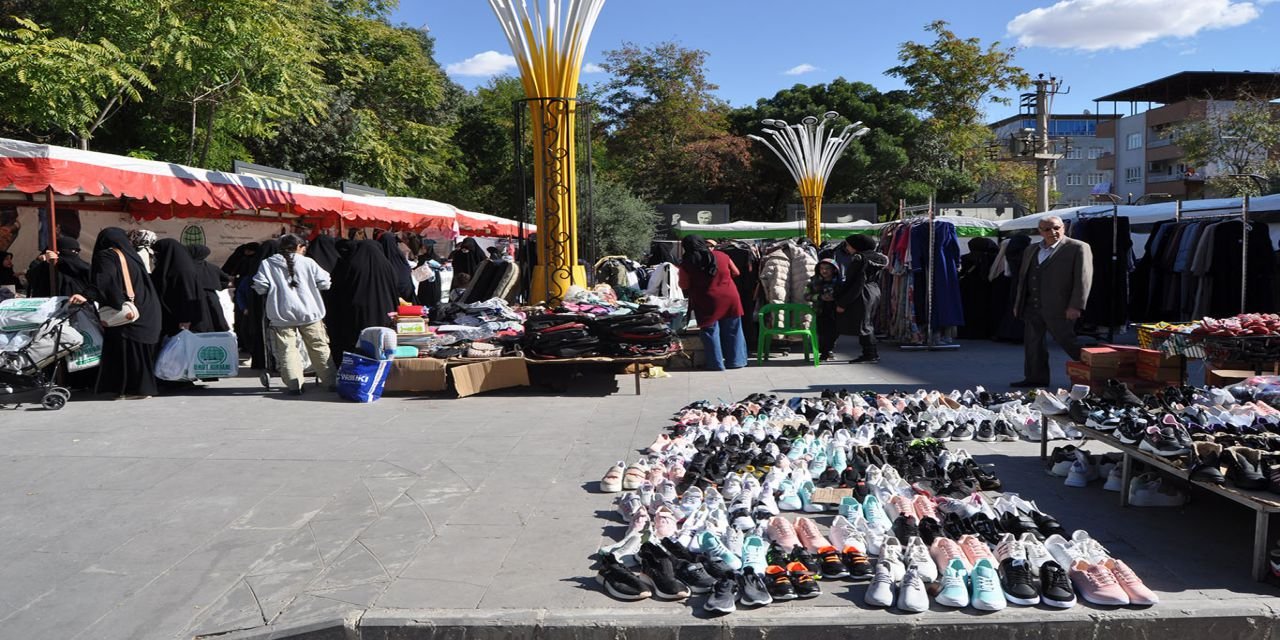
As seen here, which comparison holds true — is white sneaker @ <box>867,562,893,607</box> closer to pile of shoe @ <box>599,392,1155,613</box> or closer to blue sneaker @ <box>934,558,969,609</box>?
pile of shoe @ <box>599,392,1155,613</box>

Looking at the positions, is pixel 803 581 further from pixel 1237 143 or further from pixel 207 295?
pixel 1237 143

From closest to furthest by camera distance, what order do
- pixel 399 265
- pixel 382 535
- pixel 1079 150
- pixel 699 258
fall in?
1. pixel 382 535
2. pixel 699 258
3. pixel 399 265
4. pixel 1079 150

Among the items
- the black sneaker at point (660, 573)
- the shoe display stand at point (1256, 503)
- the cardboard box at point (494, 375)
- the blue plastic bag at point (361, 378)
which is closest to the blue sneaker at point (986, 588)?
the shoe display stand at point (1256, 503)

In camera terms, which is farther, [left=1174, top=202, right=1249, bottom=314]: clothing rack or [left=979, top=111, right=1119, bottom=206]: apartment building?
[left=979, top=111, right=1119, bottom=206]: apartment building

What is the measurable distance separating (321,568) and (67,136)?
1700 cm

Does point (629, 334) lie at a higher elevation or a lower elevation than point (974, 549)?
higher

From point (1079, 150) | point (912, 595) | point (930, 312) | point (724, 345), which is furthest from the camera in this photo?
point (1079, 150)

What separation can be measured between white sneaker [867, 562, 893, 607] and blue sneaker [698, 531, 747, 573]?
602 millimetres

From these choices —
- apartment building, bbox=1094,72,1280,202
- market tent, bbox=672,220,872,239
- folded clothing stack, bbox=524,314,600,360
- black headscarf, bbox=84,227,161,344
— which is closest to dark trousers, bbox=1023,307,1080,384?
folded clothing stack, bbox=524,314,600,360

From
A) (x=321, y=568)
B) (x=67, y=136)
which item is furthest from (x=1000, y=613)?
(x=67, y=136)

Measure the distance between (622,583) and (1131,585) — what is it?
2.08 metres

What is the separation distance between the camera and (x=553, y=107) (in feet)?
35.6

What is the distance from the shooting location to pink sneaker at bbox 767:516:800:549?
4367 millimetres

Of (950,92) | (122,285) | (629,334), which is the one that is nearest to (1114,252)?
(629,334)
